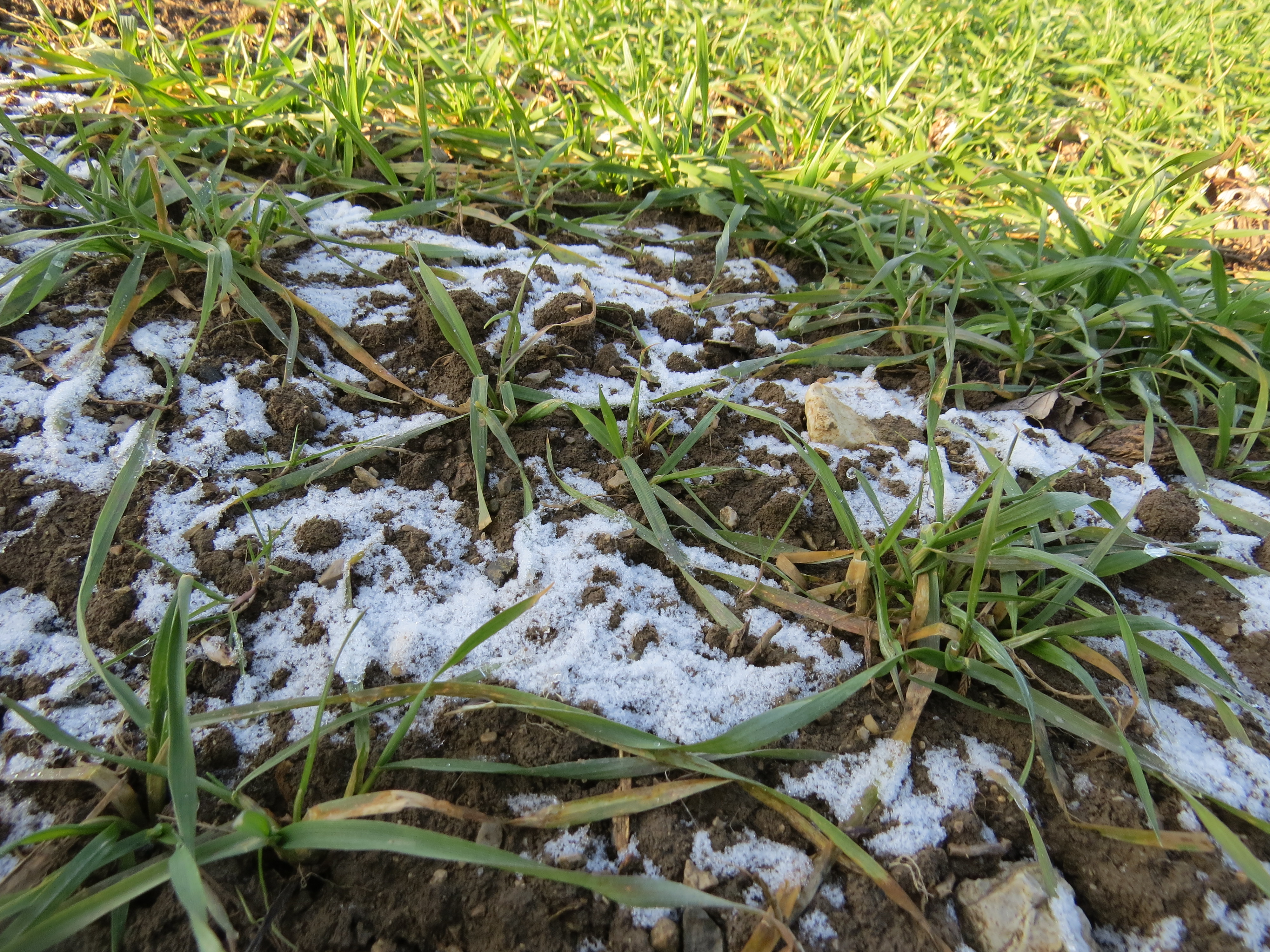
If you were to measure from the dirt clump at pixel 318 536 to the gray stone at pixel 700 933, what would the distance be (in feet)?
2.67

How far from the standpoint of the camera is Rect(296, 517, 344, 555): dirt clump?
Answer: 1258mm

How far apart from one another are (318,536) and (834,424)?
1034 millimetres

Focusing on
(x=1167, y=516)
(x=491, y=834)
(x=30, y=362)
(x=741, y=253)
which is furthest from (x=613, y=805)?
(x=741, y=253)

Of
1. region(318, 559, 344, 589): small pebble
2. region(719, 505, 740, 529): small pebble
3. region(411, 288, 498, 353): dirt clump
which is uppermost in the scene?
region(719, 505, 740, 529): small pebble

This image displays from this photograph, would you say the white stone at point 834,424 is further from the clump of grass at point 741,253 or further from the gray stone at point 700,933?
the gray stone at point 700,933

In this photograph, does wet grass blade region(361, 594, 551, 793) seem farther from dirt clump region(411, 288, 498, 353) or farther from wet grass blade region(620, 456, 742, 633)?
dirt clump region(411, 288, 498, 353)

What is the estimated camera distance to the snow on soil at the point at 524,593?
3.43ft

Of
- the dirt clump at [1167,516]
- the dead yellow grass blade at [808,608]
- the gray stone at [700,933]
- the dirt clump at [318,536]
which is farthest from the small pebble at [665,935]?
the dirt clump at [1167,516]

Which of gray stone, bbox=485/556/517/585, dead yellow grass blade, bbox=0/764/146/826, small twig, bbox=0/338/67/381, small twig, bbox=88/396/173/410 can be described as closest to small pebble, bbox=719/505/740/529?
gray stone, bbox=485/556/517/585

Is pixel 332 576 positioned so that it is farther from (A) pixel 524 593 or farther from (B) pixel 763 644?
(B) pixel 763 644

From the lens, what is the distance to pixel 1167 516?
138 cm

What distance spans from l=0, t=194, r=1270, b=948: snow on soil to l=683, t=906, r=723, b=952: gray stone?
0.06m

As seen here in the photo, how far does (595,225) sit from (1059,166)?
1.93m

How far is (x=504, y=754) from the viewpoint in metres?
1.04
